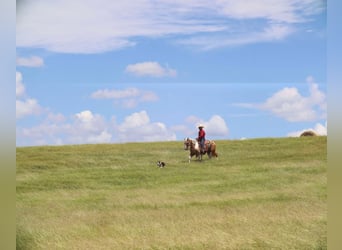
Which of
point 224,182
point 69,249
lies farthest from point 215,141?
point 69,249

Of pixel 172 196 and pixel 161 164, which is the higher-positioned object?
pixel 161 164

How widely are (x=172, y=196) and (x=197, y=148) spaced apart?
1.87 feet

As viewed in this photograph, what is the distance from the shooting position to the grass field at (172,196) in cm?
652

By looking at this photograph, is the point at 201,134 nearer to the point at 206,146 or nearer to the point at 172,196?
the point at 206,146

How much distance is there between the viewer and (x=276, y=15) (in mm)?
6809

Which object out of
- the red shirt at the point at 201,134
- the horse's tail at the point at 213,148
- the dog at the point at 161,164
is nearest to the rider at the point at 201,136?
the red shirt at the point at 201,134

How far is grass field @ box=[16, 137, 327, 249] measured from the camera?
Result: 6.52 meters

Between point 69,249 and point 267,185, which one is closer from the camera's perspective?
point 69,249

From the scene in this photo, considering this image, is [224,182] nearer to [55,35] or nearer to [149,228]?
[149,228]

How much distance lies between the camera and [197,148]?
6766 millimetres

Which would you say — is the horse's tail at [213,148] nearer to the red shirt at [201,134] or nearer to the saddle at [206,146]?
the saddle at [206,146]

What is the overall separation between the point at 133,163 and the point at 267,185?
1.46 metres

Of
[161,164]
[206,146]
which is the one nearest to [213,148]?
[206,146]

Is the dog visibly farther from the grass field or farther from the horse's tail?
the horse's tail
